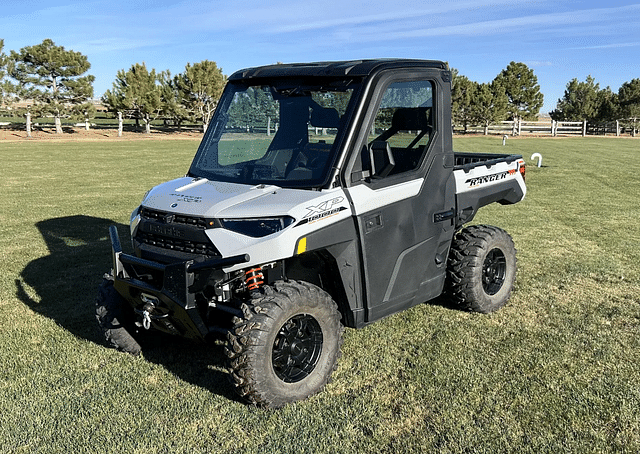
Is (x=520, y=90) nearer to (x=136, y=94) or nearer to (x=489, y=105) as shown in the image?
(x=489, y=105)

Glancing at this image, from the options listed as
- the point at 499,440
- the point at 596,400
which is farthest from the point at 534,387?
the point at 499,440

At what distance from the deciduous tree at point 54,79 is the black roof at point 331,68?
159 feet

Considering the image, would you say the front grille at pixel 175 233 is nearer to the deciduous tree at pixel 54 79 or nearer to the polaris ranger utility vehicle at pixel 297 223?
the polaris ranger utility vehicle at pixel 297 223

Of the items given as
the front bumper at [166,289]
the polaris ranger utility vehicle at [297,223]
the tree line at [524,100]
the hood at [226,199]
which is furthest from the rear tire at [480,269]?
the tree line at [524,100]

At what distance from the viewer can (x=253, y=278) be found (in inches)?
168

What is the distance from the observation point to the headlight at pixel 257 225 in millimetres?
4016

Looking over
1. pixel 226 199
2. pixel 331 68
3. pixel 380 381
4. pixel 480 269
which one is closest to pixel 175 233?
pixel 226 199

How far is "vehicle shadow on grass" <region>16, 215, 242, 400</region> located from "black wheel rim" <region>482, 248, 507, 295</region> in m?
2.83

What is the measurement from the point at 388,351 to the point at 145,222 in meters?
2.31

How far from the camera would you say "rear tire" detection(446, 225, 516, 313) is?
18.6 feet

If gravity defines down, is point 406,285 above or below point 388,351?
above

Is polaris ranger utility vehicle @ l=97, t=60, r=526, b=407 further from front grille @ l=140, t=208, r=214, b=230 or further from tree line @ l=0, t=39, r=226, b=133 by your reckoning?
tree line @ l=0, t=39, r=226, b=133

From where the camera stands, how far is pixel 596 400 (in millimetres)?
4227

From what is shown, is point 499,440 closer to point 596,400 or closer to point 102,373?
point 596,400
